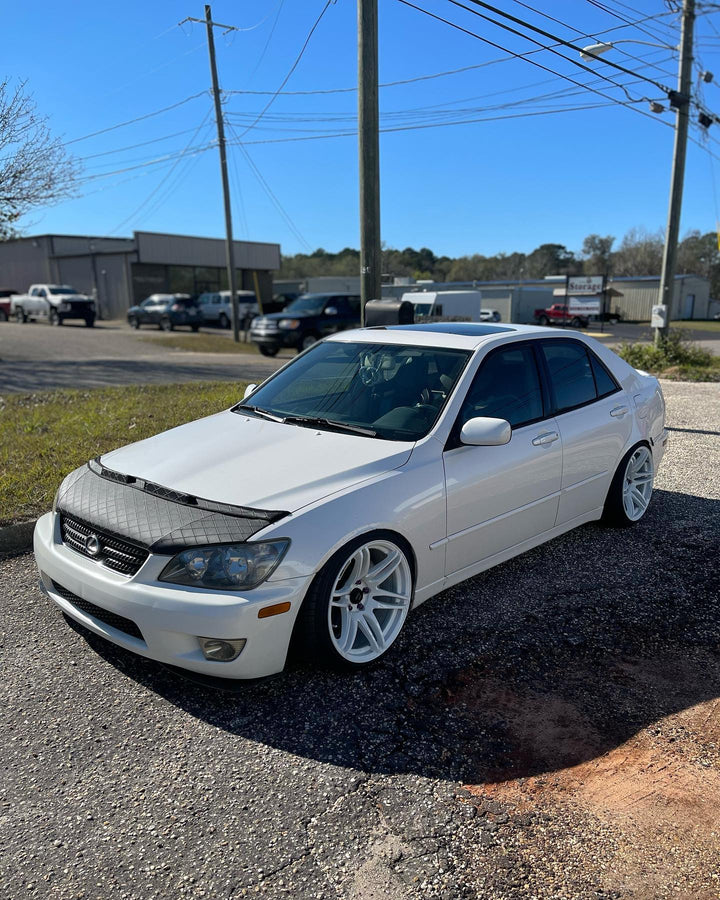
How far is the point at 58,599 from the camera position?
356 cm

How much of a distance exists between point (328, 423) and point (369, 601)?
1.10 m

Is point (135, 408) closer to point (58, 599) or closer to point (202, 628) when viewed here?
point (58, 599)

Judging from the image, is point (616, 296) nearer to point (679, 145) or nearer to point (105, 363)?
point (679, 145)

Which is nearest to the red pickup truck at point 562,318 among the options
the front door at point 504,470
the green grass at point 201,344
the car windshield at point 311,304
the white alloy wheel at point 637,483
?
the green grass at point 201,344

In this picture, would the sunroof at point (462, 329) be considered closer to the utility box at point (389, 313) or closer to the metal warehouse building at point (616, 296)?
the utility box at point (389, 313)

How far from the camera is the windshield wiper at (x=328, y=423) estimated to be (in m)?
3.94

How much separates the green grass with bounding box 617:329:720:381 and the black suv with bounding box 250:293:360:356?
8.64 m

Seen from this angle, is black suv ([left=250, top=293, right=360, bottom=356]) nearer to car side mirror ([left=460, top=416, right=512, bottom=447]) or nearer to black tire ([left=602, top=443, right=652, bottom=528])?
black tire ([left=602, top=443, right=652, bottom=528])

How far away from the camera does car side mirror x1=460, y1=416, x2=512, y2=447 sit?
12.3ft

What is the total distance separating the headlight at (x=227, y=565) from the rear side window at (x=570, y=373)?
95.6 inches

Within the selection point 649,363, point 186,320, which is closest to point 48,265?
point 186,320

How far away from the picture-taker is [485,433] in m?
3.75

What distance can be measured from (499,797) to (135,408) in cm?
→ 841

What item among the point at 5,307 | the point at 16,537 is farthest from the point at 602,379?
the point at 5,307
